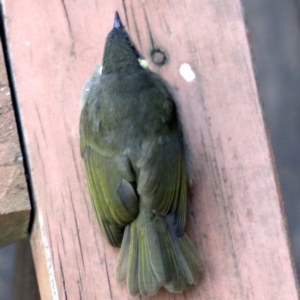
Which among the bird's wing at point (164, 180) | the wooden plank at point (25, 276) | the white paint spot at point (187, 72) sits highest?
the white paint spot at point (187, 72)

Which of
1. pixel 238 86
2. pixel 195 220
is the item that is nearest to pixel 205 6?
pixel 238 86

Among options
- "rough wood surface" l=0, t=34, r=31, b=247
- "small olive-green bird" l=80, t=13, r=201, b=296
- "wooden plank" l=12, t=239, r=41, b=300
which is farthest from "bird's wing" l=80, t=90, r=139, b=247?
"wooden plank" l=12, t=239, r=41, b=300

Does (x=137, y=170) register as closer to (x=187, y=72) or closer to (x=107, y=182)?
(x=107, y=182)

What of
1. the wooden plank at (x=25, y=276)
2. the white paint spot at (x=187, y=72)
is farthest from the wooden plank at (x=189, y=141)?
the wooden plank at (x=25, y=276)

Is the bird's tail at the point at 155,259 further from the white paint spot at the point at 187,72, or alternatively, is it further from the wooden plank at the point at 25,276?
the wooden plank at the point at 25,276

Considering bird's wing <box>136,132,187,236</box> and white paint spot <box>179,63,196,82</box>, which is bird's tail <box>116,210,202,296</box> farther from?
white paint spot <box>179,63,196,82</box>

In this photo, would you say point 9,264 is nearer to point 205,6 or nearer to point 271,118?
point 271,118
